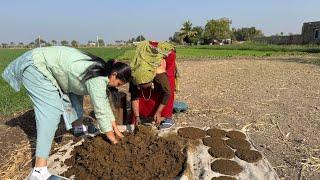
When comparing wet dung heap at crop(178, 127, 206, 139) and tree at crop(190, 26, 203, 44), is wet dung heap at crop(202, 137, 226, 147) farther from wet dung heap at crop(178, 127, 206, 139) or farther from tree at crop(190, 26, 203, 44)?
tree at crop(190, 26, 203, 44)

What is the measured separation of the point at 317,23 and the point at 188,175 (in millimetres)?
44693

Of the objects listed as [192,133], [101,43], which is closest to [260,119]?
[192,133]

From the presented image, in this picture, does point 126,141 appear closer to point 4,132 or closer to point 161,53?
point 161,53

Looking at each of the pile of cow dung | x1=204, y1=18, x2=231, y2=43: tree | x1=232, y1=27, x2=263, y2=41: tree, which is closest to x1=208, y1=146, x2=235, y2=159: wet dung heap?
the pile of cow dung

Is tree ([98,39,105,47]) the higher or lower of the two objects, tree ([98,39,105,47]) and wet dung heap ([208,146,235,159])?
the lower

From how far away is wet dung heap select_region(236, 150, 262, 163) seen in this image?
12.5ft

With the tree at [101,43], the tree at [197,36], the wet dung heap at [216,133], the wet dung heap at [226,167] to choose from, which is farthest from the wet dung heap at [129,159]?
the tree at [101,43]

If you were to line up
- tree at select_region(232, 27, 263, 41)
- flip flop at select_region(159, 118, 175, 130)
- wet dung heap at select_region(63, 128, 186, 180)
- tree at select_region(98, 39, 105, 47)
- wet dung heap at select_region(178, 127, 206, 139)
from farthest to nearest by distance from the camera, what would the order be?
tree at select_region(232, 27, 263, 41), tree at select_region(98, 39, 105, 47), flip flop at select_region(159, 118, 175, 130), wet dung heap at select_region(178, 127, 206, 139), wet dung heap at select_region(63, 128, 186, 180)

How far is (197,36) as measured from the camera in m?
79.2

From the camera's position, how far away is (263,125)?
217 inches

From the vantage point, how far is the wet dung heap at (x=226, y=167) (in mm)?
3616

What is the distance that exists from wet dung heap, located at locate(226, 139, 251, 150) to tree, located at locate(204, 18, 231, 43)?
69361 millimetres

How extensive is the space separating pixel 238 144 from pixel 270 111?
7.66 feet

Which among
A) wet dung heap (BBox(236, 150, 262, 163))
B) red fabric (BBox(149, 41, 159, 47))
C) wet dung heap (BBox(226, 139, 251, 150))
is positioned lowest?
wet dung heap (BBox(236, 150, 262, 163))
